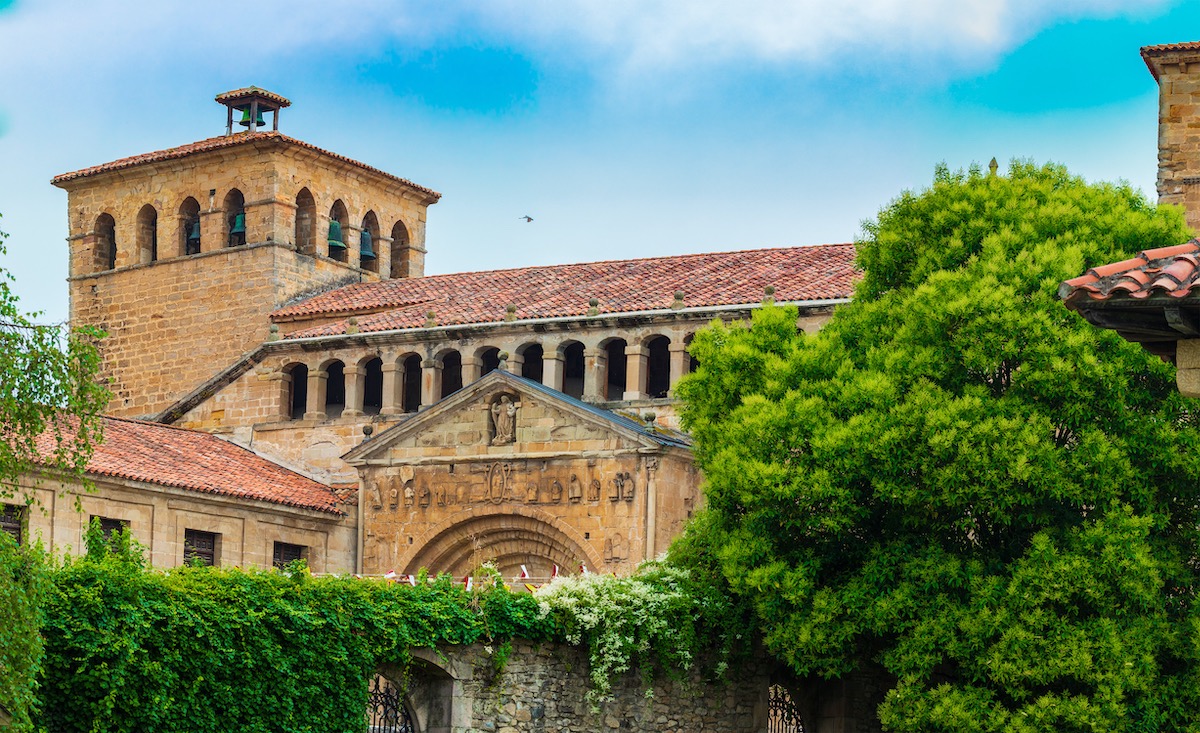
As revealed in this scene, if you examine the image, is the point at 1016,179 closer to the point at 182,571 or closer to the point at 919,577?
the point at 919,577

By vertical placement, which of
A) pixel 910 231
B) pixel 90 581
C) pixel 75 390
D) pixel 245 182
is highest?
pixel 245 182

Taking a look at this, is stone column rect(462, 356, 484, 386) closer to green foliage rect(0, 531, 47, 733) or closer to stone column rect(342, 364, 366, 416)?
stone column rect(342, 364, 366, 416)

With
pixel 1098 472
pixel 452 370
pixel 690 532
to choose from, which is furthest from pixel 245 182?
pixel 1098 472

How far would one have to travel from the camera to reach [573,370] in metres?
40.4

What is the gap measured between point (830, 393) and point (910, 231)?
3.12 meters

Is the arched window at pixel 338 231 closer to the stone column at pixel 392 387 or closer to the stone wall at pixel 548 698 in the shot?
the stone column at pixel 392 387

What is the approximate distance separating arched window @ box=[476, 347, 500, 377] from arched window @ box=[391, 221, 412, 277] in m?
12.1

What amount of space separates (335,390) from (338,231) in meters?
7.40

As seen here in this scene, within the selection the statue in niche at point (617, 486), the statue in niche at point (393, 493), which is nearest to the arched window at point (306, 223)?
the statue in niche at point (393, 493)

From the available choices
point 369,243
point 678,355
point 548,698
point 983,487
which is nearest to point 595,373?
point 678,355

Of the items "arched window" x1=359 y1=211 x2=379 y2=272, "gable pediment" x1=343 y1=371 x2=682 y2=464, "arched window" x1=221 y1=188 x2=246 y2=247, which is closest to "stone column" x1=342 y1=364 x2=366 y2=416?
"gable pediment" x1=343 y1=371 x2=682 y2=464

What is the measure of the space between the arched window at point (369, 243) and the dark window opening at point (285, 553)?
13.5m

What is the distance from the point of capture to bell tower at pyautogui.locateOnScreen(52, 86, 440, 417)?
47.7 metres

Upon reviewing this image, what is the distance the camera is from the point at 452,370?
1629 inches
